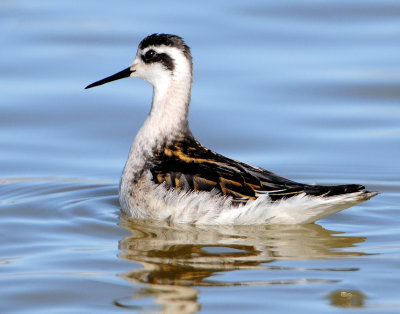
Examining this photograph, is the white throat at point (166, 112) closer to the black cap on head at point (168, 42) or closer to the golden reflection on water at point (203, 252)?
the black cap on head at point (168, 42)

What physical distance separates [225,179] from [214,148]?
3.25 metres

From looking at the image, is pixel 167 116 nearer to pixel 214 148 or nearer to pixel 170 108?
pixel 170 108

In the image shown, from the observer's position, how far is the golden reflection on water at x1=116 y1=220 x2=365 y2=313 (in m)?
8.21

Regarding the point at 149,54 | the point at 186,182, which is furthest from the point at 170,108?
the point at 186,182

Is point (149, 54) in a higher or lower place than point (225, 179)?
higher

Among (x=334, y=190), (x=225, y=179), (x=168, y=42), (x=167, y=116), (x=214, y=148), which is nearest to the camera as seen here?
(x=334, y=190)

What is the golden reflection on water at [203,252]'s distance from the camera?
323 inches

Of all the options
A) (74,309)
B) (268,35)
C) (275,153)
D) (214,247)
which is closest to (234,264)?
(214,247)

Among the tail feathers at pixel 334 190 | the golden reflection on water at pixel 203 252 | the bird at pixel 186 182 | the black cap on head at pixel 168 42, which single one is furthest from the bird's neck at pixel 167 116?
the tail feathers at pixel 334 190

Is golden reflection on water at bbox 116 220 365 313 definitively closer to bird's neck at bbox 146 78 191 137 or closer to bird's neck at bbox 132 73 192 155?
bird's neck at bbox 132 73 192 155

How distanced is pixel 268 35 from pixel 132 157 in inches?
249

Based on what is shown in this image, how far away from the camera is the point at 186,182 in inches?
395

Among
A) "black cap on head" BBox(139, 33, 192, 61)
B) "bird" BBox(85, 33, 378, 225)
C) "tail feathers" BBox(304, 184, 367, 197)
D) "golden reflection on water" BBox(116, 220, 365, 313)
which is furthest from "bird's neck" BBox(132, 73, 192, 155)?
"tail feathers" BBox(304, 184, 367, 197)

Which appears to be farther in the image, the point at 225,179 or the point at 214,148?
the point at 214,148
